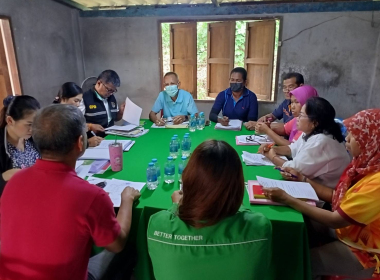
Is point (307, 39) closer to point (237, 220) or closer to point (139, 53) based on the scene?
point (139, 53)

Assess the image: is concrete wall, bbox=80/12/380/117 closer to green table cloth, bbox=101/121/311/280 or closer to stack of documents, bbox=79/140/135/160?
stack of documents, bbox=79/140/135/160

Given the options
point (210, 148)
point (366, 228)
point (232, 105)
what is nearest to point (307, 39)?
point (232, 105)

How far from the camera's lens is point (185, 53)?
4852 mm

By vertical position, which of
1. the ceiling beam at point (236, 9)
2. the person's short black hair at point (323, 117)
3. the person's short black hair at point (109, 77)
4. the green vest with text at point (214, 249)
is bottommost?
the green vest with text at point (214, 249)

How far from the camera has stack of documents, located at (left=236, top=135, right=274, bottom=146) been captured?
2498 mm

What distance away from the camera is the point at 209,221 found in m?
0.92

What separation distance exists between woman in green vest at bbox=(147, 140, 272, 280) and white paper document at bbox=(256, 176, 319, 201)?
653 millimetres

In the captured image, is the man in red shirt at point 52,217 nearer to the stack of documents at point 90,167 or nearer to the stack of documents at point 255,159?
the stack of documents at point 90,167

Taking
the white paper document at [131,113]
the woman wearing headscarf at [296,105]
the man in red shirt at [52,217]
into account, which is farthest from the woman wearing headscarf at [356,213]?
the white paper document at [131,113]

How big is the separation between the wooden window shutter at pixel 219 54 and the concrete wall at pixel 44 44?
2346mm

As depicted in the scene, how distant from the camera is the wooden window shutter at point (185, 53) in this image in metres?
4.70

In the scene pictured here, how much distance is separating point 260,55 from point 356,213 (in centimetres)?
372

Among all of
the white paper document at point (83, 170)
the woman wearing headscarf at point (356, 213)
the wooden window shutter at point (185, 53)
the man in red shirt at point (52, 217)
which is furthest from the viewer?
the wooden window shutter at point (185, 53)

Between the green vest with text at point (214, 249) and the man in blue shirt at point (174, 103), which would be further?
the man in blue shirt at point (174, 103)
